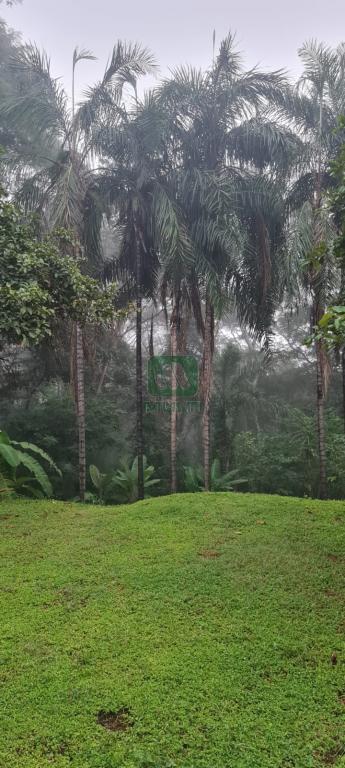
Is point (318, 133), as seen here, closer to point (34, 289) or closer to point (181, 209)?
point (181, 209)

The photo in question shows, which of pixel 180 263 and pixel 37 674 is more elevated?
pixel 180 263

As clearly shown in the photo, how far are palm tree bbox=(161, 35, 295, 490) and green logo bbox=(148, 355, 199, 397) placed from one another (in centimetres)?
93

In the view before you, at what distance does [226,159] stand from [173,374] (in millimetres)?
4217

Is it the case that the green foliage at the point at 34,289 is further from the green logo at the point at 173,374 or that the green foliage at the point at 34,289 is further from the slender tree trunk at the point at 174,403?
the green logo at the point at 173,374

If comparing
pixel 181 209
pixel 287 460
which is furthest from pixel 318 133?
pixel 287 460

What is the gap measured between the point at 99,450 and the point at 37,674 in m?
8.83

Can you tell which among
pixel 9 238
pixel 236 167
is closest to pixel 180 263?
pixel 236 167

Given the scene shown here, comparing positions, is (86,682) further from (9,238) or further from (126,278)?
(126,278)

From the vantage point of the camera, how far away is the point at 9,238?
5.40 metres

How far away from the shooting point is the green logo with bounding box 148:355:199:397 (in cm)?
1014

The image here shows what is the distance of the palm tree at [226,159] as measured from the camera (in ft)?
28.2

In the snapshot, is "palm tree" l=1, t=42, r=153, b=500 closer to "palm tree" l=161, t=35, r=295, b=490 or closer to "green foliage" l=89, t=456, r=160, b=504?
"palm tree" l=161, t=35, r=295, b=490

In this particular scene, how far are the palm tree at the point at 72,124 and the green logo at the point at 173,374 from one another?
2.27 m

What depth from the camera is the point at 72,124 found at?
824 centimetres
